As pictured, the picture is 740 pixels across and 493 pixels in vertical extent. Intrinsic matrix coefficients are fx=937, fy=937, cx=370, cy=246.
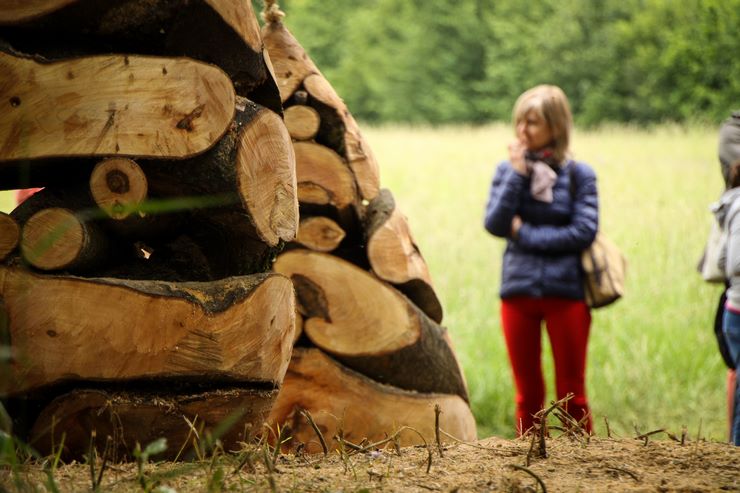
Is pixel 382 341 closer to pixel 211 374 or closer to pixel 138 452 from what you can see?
pixel 211 374

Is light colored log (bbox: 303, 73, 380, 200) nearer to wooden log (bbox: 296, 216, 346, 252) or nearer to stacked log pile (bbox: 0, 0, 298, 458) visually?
wooden log (bbox: 296, 216, 346, 252)

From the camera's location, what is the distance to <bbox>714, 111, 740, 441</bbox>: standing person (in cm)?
354

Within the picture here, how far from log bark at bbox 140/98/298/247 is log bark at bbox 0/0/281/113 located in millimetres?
124

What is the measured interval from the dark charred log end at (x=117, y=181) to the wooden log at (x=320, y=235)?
1039mm

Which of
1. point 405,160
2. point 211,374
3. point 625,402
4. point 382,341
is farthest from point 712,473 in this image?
point 405,160

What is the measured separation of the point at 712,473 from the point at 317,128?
5.56ft

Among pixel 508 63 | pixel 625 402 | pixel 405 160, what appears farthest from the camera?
pixel 508 63

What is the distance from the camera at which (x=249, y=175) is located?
2.18 m

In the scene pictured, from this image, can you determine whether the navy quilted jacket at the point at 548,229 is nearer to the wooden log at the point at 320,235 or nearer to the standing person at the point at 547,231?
the standing person at the point at 547,231

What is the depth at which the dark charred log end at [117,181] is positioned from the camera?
208 centimetres

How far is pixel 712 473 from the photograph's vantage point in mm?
1904

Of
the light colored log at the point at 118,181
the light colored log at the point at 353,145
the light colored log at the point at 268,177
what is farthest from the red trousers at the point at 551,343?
the light colored log at the point at 118,181

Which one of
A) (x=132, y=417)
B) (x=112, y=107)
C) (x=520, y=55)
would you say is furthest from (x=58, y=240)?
(x=520, y=55)

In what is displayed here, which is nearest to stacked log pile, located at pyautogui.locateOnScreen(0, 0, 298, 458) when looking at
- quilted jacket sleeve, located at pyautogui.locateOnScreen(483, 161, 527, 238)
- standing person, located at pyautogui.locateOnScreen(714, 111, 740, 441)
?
quilted jacket sleeve, located at pyautogui.locateOnScreen(483, 161, 527, 238)
